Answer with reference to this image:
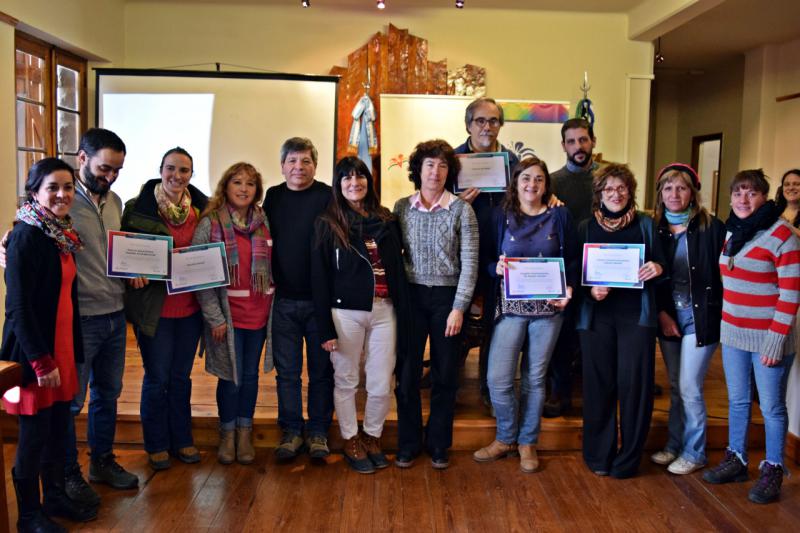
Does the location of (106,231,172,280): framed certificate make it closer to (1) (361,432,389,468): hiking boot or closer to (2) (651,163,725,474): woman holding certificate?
(1) (361,432,389,468): hiking boot

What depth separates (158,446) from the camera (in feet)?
9.32

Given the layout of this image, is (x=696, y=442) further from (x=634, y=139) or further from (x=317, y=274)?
(x=634, y=139)

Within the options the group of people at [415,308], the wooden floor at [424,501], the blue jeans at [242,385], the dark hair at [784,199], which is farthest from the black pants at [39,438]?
the dark hair at [784,199]

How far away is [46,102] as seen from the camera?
479cm

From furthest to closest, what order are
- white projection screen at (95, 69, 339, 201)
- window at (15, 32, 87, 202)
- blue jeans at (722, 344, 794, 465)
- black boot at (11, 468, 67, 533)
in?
white projection screen at (95, 69, 339, 201)
window at (15, 32, 87, 202)
blue jeans at (722, 344, 794, 465)
black boot at (11, 468, 67, 533)

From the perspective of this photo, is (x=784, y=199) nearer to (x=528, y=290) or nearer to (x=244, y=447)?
(x=528, y=290)

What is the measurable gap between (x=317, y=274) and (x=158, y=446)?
1.06m

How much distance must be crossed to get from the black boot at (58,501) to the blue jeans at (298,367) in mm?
871

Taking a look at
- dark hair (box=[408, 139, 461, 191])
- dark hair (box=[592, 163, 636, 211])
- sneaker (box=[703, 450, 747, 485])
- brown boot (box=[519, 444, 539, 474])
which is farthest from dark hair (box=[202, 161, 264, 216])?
sneaker (box=[703, 450, 747, 485])

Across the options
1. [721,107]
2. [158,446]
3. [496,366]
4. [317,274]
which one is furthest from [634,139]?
[158,446]

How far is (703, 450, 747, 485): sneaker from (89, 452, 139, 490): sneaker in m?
2.43

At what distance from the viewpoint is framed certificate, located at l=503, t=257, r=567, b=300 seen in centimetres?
266

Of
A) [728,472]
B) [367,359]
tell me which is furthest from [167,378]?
[728,472]

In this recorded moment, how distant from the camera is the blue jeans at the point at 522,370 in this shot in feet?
9.12
